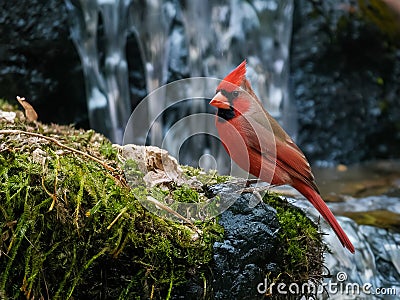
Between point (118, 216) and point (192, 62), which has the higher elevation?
point (192, 62)

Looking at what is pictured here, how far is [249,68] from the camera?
6988 mm

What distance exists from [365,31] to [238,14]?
1847mm

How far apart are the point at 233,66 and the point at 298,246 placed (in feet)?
16.4

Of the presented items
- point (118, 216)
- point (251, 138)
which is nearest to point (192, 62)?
point (251, 138)

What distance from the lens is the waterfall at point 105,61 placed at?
6.28 m

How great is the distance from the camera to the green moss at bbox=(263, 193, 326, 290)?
216cm

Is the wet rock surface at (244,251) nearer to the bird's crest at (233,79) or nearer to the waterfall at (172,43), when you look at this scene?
the bird's crest at (233,79)

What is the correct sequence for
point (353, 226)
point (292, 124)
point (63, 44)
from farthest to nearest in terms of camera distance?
1. point (292, 124)
2. point (63, 44)
3. point (353, 226)

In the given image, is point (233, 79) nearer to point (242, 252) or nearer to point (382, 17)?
point (242, 252)

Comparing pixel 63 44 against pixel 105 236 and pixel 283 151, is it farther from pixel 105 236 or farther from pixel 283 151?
pixel 105 236

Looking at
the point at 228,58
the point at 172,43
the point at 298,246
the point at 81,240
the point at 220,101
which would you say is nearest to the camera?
the point at 81,240

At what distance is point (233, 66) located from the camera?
6.96m

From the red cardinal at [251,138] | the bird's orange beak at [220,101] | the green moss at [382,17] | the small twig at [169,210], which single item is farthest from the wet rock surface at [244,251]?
the green moss at [382,17]

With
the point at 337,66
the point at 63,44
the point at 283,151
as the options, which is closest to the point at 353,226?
the point at 283,151
